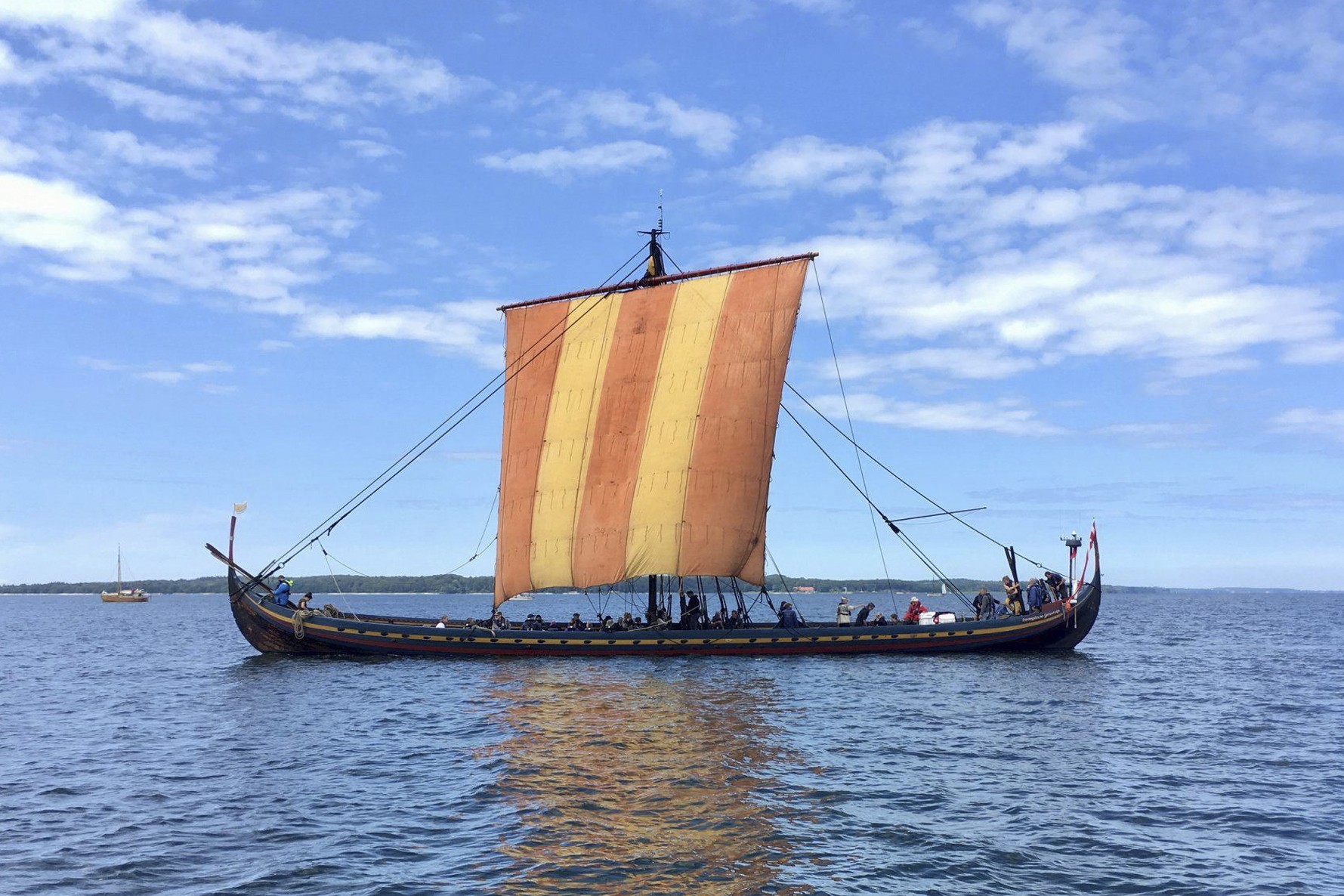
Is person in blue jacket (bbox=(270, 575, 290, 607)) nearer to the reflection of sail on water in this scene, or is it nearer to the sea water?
the sea water

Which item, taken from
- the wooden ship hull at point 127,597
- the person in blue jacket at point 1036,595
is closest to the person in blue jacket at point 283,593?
the person in blue jacket at point 1036,595

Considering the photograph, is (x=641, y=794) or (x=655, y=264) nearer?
(x=641, y=794)

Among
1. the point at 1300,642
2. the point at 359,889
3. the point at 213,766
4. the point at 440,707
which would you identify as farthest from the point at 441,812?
the point at 1300,642

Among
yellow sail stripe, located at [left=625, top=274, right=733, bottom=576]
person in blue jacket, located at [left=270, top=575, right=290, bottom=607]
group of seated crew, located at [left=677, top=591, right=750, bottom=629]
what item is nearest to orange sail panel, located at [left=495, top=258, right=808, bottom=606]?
yellow sail stripe, located at [left=625, top=274, right=733, bottom=576]

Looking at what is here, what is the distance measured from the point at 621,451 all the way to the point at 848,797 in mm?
24348

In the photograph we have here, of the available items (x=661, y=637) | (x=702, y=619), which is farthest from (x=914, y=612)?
(x=661, y=637)

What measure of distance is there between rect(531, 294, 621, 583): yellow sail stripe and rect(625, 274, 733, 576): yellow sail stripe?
8.52 ft

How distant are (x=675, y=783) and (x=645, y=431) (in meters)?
23.3

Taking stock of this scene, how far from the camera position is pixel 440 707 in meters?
26.5

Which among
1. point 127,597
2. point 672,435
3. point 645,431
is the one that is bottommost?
point 127,597

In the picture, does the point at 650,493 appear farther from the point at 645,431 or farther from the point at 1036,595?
the point at 1036,595

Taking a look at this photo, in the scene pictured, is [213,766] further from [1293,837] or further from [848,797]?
[1293,837]

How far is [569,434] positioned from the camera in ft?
134

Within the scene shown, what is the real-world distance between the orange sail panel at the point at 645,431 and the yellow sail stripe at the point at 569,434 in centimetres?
5
